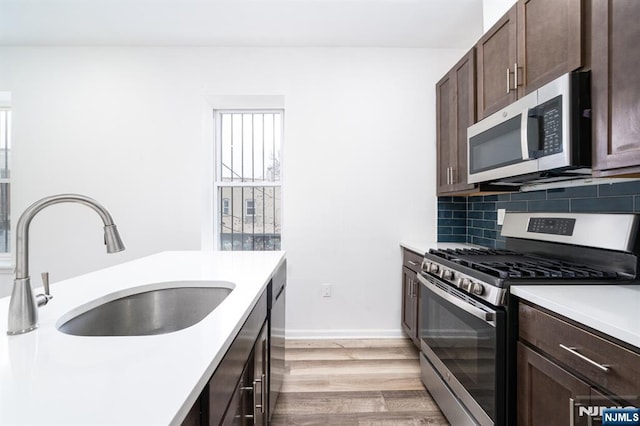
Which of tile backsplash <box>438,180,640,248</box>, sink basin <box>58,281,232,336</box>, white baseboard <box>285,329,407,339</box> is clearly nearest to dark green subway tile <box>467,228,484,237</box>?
tile backsplash <box>438,180,640,248</box>

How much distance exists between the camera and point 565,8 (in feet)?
4.38

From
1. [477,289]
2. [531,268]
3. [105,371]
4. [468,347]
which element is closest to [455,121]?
[531,268]

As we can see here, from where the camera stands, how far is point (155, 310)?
125 centimetres

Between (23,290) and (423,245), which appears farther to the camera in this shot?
(423,245)

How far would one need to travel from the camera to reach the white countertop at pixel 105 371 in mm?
469

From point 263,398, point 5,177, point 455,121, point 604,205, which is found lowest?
point 263,398

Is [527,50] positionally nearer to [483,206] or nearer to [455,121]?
[455,121]

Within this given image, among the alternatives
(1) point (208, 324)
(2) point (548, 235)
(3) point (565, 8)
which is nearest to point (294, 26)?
(3) point (565, 8)

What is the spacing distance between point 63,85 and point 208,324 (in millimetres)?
3243

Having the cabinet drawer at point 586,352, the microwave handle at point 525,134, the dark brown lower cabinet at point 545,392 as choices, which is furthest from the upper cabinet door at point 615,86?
the dark brown lower cabinet at point 545,392

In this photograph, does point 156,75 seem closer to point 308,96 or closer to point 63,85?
point 63,85

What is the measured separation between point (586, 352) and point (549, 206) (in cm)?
115

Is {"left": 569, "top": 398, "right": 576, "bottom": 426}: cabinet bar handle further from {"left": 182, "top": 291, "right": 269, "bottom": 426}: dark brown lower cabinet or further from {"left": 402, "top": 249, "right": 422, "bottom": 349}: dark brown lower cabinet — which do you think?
{"left": 402, "top": 249, "right": 422, "bottom": 349}: dark brown lower cabinet

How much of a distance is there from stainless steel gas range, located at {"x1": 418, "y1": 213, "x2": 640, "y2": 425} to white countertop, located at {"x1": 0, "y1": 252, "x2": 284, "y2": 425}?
992 mm
